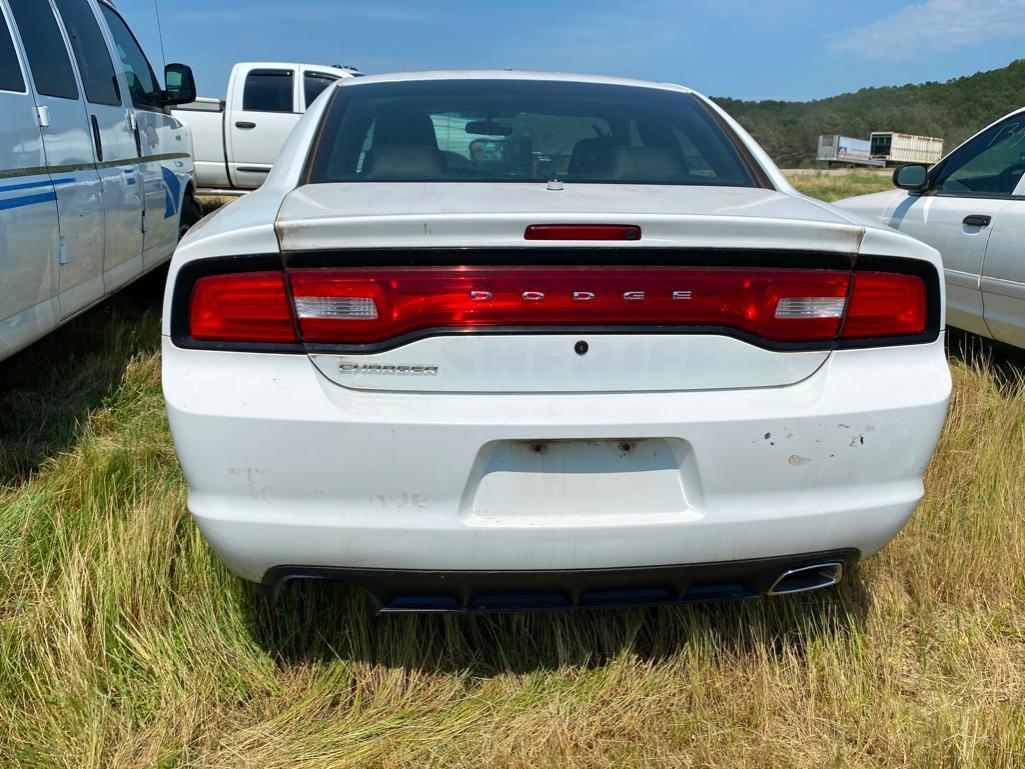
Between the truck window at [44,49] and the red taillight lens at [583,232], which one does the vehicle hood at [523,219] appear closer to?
the red taillight lens at [583,232]

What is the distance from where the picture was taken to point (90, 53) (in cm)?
403

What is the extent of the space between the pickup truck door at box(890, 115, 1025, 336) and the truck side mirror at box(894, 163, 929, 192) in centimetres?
6

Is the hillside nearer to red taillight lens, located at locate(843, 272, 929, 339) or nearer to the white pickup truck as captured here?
the white pickup truck

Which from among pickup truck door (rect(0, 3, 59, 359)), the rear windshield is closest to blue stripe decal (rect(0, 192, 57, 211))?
pickup truck door (rect(0, 3, 59, 359))

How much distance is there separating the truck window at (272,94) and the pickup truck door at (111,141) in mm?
6826

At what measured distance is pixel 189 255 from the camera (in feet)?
5.50

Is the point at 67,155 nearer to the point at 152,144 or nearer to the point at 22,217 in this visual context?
the point at 22,217

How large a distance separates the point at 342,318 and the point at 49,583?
1.29m

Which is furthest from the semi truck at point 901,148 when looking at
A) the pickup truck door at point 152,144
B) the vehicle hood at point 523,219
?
the vehicle hood at point 523,219

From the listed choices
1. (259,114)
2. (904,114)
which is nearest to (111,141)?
(259,114)

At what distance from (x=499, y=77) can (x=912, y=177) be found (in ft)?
9.44

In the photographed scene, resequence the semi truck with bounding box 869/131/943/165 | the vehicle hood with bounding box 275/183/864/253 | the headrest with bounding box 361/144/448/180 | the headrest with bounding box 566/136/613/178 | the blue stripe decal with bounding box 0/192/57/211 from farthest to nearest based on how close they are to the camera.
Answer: the semi truck with bounding box 869/131/943/165
the blue stripe decal with bounding box 0/192/57/211
the headrest with bounding box 566/136/613/178
the headrest with bounding box 361/144/448/180
the vehicle hood with bounding box 275/183/864/253

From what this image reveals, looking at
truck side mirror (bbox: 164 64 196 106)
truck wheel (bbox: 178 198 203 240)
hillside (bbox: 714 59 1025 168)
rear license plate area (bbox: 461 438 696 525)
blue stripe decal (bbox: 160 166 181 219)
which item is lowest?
rear license plate area (bbox: 461 438 696 525)

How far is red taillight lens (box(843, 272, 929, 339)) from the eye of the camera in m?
1.78
